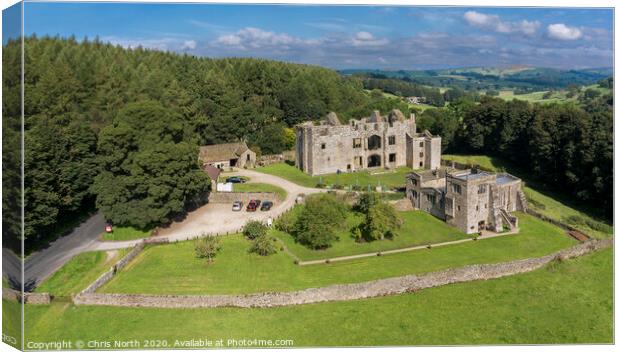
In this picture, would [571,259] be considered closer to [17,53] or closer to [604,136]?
[604,136]

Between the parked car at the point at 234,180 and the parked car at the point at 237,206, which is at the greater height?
the parked car at the point at 234,180

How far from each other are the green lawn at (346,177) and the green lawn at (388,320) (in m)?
22.8

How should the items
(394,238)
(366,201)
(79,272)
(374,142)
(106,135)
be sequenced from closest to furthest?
1. (79,272)
2. (394,238)
3. (106,135)
4. (366,201)
5. (374,142)

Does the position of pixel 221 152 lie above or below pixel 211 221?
above

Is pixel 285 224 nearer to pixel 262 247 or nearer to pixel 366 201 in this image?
pixel 262 247

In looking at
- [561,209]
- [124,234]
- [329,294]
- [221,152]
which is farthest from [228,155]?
[561,209]

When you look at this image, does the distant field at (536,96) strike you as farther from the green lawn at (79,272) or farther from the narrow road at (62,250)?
the narrow road at (62,250)

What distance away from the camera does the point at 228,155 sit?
2354 inches

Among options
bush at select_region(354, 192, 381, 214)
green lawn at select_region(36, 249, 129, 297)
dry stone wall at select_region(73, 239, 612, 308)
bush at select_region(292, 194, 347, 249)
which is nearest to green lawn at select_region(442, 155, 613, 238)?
dry stone wall at select_region(73, 239, 612, 308)

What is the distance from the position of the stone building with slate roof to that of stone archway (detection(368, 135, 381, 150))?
12.8 metres

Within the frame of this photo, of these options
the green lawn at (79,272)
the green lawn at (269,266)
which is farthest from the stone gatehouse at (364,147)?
the green lawn at (79,272)

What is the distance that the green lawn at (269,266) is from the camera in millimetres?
31028

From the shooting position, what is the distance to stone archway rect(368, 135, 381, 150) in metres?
61.0

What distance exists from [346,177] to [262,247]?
73.5 feet
